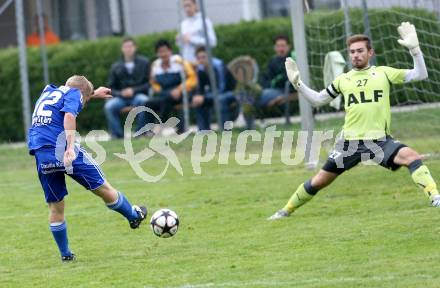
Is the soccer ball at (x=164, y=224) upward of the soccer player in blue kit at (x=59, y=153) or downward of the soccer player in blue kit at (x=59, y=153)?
downward

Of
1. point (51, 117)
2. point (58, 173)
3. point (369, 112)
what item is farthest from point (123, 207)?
point (369, 112)

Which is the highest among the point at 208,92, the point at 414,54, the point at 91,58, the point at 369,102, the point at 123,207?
the point at 414,54

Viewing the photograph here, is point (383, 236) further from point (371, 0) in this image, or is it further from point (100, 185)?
point (371, 0)

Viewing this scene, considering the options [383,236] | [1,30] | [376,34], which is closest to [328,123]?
[376,34]

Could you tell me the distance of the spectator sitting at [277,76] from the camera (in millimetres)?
18281

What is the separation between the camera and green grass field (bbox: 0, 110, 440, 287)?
7781mm

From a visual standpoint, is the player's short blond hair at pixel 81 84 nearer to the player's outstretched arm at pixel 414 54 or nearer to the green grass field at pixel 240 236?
the green grass field at pixel 240 236

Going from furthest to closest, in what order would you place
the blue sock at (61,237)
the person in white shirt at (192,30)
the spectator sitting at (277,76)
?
the person in white shirt at (192,30)
the spectator sitting at (277,76)
the blue sock at (61,237)

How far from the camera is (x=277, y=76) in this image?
18500 millimetres

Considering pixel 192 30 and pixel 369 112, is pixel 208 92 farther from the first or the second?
pixel 369 112

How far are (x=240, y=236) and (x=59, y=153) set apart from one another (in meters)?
→ 1.79

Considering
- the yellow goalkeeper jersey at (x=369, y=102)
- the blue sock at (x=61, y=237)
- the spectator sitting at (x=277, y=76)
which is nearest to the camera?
the blue sock at (x=61, y=237)

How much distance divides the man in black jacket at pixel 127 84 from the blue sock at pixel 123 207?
9.20 m

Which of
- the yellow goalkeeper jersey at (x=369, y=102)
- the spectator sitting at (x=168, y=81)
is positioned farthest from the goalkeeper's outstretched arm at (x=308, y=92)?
the spectator sitting at (x=168, y=81)
